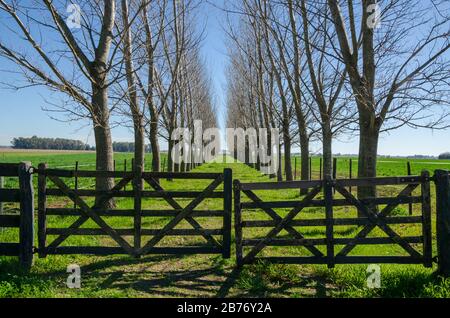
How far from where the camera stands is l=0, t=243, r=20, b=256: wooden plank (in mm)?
5684

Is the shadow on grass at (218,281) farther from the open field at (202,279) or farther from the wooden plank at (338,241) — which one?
the wooden plank at (338,241)

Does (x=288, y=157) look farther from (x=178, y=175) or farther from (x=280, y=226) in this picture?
(x=280, y=226)

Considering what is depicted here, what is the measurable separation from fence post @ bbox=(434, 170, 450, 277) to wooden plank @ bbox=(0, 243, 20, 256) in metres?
6.45

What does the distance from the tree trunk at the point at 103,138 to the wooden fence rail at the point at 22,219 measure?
3.80 metres

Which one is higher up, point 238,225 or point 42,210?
point 42,210

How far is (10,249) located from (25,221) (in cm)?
53

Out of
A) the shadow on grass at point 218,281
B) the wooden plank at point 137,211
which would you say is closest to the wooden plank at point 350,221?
the shadow on grass at point 218,281

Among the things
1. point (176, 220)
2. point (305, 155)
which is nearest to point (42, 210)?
point (176, 220)

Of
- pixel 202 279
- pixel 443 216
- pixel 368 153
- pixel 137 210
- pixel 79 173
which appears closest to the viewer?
pixel 443 216

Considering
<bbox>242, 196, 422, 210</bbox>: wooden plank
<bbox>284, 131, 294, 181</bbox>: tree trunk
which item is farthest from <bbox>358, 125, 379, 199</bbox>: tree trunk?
<bbox>284, 131, 294, 181</bbox>: tree trunk

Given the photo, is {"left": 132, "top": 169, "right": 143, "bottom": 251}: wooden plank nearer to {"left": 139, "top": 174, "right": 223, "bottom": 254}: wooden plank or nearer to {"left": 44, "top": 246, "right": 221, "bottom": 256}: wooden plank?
{"left": 139, "top": 174, "right": 223, "bottom": 254}: wooden plank

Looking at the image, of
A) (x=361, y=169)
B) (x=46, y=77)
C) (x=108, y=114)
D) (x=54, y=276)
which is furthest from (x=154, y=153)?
(x=54, y=276)

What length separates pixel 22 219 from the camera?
223 inches

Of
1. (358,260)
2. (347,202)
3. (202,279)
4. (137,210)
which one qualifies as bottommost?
A: (202,279)
